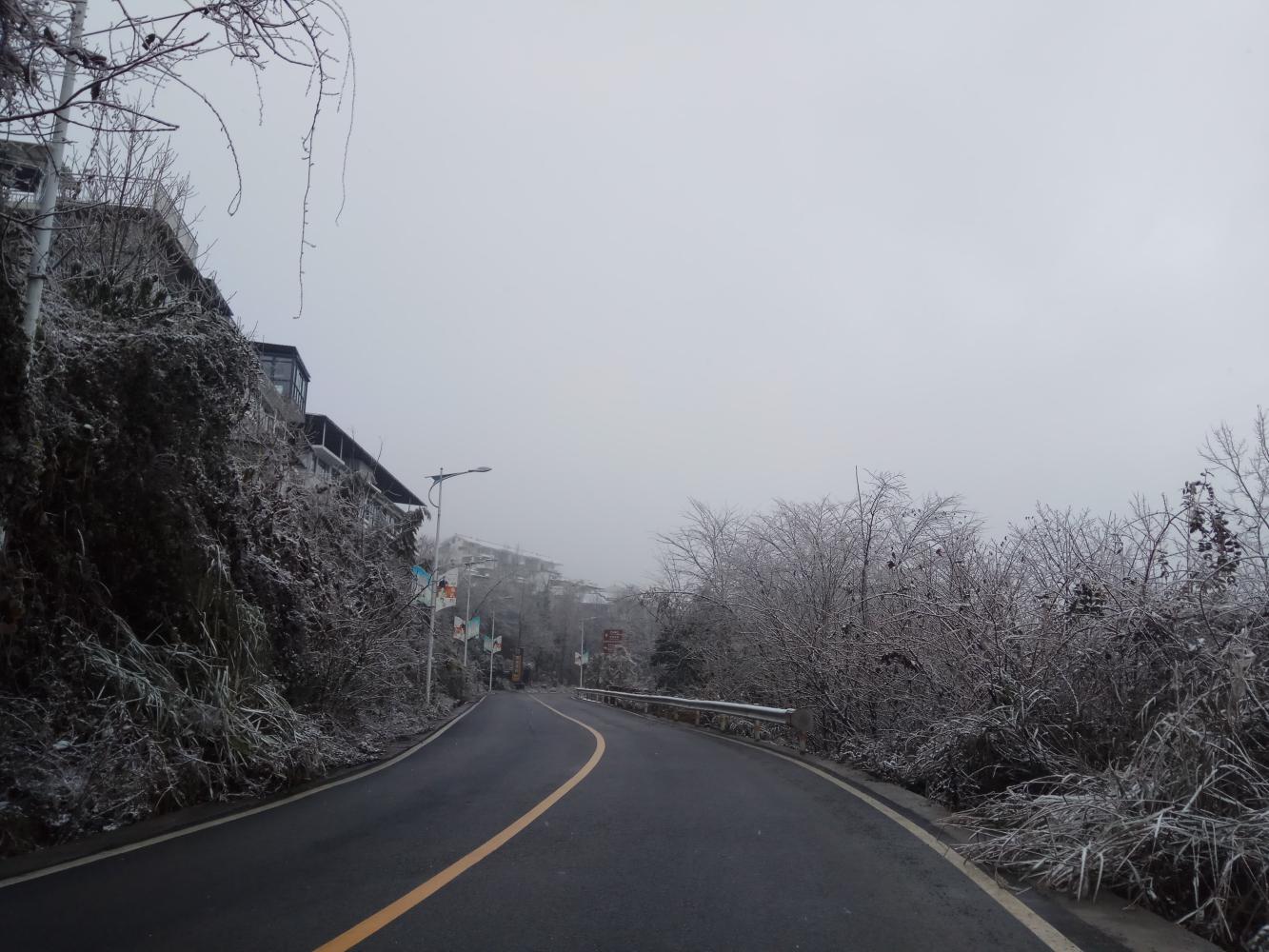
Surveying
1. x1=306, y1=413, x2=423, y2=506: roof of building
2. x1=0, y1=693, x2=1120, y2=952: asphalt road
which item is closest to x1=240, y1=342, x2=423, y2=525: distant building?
x1=306, y1=413, x2=423, y2=506: roof of building

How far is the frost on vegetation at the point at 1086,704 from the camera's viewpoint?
17.1 ft

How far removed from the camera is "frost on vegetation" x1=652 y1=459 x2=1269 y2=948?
5199 millimetres

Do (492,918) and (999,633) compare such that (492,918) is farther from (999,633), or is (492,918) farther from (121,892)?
(999,633)

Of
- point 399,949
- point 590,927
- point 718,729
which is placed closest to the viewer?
point 399,949

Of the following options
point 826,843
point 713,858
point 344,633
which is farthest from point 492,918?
point 344,633

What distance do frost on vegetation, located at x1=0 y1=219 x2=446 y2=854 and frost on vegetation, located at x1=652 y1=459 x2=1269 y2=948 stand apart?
279 inches

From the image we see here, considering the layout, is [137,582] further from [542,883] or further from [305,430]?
[305,430]

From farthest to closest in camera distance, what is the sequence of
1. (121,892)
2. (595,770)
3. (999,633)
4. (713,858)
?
(595,770) < (999,633) < (713,858) < (121,892)

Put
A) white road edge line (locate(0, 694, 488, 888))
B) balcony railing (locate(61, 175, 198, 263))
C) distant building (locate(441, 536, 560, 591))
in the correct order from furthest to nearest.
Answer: distant building (locate(441, 536, 560, 591)), balcony railing (locate(61, 175, 198, 263)), white road edge line (locate(0, 694, 488, 888))

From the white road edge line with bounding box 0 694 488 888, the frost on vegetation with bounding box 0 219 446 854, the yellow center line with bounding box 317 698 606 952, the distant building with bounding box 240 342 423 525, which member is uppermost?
the distant building with bounding box 240 342 423 525

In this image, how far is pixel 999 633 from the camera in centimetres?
852

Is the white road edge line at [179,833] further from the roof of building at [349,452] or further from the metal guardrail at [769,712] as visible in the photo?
the roof of building at [349,452]

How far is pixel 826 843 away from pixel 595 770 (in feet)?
16.9

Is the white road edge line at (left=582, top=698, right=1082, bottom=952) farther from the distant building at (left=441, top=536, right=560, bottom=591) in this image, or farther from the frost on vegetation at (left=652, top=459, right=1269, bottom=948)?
the distant building at (left=441, top=536, right=560, bottom=591)
